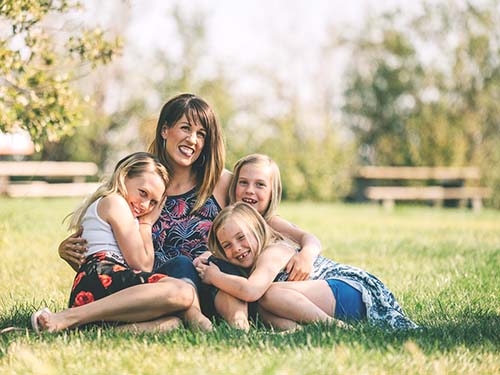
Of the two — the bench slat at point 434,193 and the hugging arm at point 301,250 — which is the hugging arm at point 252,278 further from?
the bench slat at point 434,193

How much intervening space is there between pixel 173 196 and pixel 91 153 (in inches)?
685

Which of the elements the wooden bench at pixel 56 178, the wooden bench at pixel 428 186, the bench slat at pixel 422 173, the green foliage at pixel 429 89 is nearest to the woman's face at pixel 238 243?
the wooden bench at pixel 56 178

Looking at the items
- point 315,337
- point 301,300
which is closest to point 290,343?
point 315,337

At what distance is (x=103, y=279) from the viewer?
3.62 m

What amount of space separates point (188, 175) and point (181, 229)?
0.38 metres

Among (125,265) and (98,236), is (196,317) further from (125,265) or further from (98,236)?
(98,236)

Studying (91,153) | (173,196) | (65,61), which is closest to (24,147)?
(91,153)

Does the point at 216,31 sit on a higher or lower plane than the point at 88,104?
higher

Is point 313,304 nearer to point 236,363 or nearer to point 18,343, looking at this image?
point 236,363

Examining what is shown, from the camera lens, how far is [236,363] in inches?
111

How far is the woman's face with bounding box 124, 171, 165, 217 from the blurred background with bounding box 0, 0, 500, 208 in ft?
47.9

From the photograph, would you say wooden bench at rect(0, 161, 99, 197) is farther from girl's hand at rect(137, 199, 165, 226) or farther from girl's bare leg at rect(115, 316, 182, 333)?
girl's bare leg at rect(115, 316, 182, 333)

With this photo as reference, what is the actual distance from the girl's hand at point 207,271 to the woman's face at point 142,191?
0.47m

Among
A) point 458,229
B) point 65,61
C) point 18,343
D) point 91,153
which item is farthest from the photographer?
point 91,153
